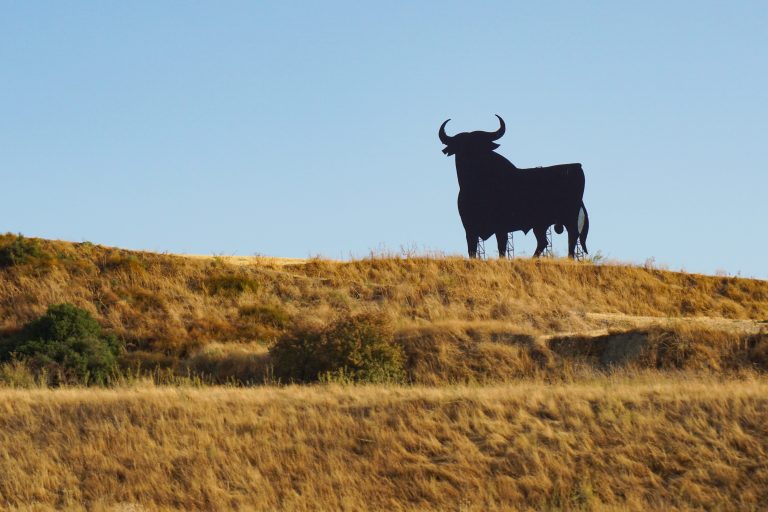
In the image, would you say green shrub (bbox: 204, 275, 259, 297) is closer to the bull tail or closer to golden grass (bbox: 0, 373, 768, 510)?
the bull tail

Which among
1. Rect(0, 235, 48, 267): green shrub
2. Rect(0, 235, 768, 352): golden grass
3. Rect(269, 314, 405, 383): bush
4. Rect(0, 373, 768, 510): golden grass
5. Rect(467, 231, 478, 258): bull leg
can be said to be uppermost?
Rect(467, 231, 478, 258): bull leg

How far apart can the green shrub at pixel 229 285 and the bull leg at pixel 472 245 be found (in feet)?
21.3

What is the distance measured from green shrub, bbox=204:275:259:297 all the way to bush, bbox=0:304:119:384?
4165 mm

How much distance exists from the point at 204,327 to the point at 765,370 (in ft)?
36.0

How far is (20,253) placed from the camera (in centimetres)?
2602

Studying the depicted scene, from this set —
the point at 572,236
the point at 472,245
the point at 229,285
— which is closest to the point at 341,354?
the point at 229,285

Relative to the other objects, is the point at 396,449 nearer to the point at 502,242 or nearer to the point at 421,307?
the point at 421,307

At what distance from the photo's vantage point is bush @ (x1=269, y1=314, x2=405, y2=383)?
1758cm

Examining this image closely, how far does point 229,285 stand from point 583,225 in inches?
393

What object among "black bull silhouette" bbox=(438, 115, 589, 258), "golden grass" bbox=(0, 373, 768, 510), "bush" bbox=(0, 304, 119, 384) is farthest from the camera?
"black bull silhouette" bbox=(438, 115, 589, 258)

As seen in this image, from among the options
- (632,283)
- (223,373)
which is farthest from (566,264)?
(223,373)

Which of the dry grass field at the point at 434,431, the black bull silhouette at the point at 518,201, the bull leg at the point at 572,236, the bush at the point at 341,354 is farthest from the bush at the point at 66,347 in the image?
the bull leg at the point at 572,236

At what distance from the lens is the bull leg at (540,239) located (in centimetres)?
2909

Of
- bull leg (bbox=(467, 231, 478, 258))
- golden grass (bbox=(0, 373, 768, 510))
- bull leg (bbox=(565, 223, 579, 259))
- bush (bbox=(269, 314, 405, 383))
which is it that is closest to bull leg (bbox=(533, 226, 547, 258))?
bull leg (bbox=(565, 223, 579, 259))
